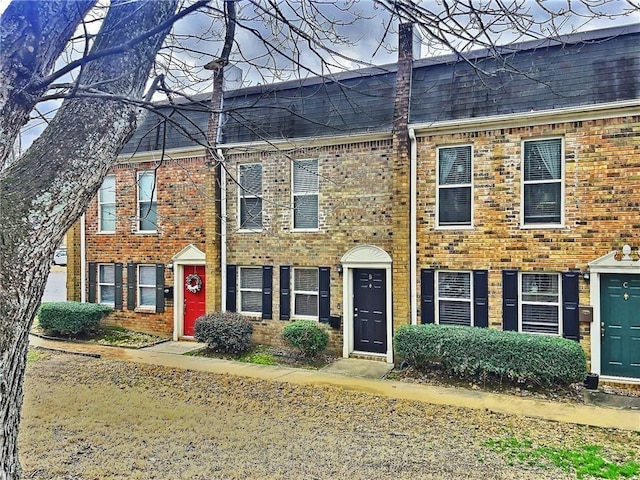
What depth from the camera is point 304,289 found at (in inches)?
485

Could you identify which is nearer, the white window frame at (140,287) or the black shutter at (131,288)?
the white window frame at (140,287)

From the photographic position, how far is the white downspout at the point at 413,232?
428 inches

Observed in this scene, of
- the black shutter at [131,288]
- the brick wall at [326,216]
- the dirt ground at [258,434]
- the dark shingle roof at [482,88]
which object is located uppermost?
the dark shingle roof at [482,88]

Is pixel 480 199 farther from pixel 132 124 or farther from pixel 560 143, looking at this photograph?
pixel 132 124

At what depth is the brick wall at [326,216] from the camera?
37.5 ft

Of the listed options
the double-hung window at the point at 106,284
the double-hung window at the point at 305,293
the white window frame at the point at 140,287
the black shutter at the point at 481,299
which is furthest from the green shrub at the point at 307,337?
the double-hung window at the point at 106,284

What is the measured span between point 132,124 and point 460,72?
929cm

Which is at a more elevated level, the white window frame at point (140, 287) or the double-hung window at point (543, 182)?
the double-hung window at point (543, 182)

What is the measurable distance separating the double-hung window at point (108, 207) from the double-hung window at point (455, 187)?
32.5 ft

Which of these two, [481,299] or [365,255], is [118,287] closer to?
[365,255]

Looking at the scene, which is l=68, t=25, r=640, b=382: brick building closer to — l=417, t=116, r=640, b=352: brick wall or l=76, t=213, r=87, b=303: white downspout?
l=417, t=116, r=640, b=352: brick wall

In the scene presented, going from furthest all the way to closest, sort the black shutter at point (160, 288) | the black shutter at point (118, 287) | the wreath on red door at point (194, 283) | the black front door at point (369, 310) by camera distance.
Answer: the black shutter at point (118, 287) → the black shutter at point (160, 288) → the wreath on red door at point (194, 283) → the black front door at point (369, 310)

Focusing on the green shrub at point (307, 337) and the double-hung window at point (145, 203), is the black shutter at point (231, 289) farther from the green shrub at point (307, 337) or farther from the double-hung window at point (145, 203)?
the double-hung window at point (145, 203)

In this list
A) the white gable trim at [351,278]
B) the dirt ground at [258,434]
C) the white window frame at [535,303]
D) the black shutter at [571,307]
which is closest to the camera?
the dirt ground at [258,434]
